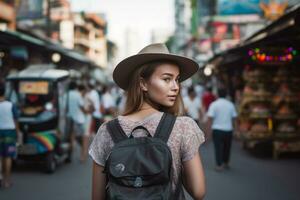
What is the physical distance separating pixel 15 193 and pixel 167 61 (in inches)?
228

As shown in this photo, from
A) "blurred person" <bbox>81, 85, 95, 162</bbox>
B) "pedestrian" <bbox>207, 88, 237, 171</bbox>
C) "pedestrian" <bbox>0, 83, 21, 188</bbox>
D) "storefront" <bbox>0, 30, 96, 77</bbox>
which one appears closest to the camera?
"pedestrian" <bbox>0, 83, 21, 188</bbox>

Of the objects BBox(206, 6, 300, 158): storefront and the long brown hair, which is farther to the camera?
BBox(206, 6, 300, 158): storefront

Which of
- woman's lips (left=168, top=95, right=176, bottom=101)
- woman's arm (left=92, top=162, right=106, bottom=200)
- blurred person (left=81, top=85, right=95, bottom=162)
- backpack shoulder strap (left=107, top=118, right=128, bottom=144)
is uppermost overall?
woman's lips (left=168, top=95, right=176, bottom=101)

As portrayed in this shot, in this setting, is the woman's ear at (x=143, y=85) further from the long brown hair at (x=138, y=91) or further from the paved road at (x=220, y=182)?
the paved road at (x=220, y=182)

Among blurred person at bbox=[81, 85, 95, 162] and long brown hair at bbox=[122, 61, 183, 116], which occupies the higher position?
long brown hair at bbox=[122, 61, 183, 116]

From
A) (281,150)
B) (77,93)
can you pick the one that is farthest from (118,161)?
(281,150)

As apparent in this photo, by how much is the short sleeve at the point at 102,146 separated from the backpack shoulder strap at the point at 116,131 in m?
0.04

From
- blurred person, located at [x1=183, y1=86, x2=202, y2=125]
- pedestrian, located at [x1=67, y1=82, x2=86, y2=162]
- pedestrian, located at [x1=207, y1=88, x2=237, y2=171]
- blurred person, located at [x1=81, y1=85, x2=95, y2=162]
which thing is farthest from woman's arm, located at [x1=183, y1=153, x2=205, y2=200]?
blurred person, located at [x1=183, y1=86, x2=202, y2=125]

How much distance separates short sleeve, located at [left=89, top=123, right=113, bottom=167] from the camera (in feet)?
7.57

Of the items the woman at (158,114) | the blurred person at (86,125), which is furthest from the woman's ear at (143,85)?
the blurred person at (86,125)

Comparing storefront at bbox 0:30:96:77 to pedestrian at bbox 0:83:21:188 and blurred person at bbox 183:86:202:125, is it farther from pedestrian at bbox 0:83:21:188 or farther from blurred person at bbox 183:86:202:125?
blurred person at bbox 183:86:202:125

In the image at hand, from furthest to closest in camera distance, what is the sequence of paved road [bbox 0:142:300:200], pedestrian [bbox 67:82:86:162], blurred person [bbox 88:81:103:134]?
blurred person [bbox 88:81:103:134]
pedestrian [bbox 67:82:86:162]
paved road [bbox 0:142:300:200]

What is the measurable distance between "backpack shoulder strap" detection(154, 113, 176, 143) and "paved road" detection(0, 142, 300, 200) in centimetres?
507

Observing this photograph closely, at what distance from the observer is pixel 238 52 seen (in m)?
15.4
